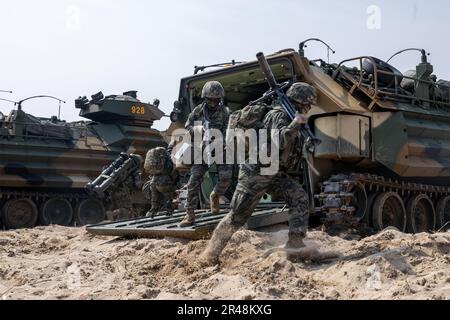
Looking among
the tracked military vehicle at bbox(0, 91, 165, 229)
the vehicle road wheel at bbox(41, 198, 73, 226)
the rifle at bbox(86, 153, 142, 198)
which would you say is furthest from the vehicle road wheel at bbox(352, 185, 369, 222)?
the vehicle road wheel at bbox(41, 198, 73, 226)

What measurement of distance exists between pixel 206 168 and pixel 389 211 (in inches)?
A: 128

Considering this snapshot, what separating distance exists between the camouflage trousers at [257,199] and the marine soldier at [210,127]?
161cm

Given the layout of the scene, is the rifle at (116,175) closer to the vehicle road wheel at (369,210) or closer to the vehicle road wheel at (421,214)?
the vehicle road wheel at (369,210)

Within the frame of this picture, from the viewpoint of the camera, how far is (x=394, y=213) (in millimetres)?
9711

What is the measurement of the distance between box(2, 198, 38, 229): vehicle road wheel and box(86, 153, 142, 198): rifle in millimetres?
→ 3839

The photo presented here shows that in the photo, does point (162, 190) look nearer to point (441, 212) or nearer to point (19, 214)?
point (441, 212)

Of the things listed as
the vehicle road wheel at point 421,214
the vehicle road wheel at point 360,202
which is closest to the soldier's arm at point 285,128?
the vehicle road wheel at point 360,202

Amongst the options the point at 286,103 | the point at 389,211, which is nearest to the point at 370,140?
the point at 389,211

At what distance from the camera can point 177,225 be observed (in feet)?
26.0

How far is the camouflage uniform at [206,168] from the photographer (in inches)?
309

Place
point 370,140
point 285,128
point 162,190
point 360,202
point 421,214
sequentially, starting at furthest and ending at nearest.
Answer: point 421,214 < point 162,190 < point 360,202 < point 370,140 < point 285,128
